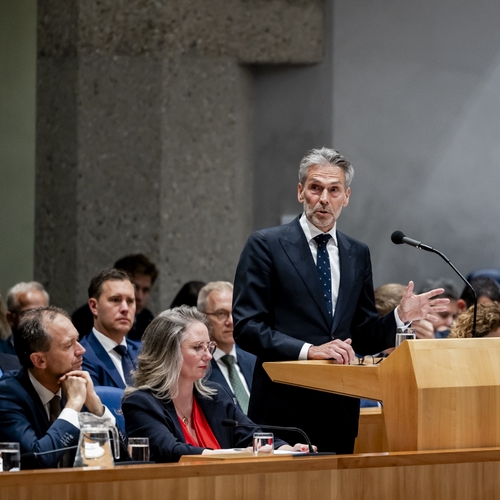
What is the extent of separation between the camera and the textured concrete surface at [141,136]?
6.75m

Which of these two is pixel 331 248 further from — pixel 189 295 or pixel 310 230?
pixel 189 295

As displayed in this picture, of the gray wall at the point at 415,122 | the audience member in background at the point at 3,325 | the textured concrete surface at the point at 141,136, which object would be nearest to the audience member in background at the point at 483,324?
the audience member in background at the point at 3,325

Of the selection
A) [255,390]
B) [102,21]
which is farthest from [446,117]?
[255,390]

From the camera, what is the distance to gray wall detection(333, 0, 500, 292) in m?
6.92

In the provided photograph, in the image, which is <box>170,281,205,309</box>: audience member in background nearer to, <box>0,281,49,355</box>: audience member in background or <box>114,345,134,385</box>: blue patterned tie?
<box>0,281,49,355</box>: audience member in background

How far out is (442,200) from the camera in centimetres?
694

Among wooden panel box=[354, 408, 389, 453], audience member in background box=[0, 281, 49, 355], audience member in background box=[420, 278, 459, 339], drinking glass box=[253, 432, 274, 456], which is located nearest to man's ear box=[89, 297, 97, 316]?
audience member in background box=[0, 281, 49, 355]

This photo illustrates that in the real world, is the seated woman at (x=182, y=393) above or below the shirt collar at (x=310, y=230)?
below

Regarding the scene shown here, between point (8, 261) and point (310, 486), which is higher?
point (8, 261)

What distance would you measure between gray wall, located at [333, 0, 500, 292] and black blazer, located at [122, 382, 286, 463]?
3696 millimetres

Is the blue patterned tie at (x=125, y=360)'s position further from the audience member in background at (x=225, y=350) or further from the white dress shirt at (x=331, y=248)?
the white dress shirt at (x=331, y=248)

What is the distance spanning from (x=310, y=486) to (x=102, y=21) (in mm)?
4950

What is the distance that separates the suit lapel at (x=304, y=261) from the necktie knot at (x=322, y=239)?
4cm

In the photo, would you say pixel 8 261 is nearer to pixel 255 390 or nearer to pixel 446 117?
pixel 446 117
